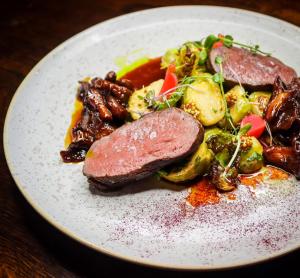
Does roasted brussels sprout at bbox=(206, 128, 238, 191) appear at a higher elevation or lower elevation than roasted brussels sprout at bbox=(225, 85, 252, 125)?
lower

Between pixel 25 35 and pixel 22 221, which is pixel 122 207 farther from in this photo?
pixel 25 35

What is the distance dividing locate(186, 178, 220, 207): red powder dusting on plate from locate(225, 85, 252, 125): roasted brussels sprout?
521mm

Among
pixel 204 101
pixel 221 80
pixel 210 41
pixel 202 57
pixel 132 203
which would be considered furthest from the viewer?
pixel 210 41

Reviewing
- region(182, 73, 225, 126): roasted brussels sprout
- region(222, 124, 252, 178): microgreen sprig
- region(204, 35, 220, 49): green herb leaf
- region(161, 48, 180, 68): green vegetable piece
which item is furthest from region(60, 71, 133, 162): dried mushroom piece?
region(222, 124, 252, 178): microgreen sprig

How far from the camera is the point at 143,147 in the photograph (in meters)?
2.77

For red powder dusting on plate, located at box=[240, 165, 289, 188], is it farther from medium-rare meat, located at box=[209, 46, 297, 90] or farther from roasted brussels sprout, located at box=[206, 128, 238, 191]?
medium-rare meat, located at box=[209, 46, 297, 90]

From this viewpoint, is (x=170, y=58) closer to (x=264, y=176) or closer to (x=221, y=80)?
(x=221, y=80)

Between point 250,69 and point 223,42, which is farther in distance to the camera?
point 223,42

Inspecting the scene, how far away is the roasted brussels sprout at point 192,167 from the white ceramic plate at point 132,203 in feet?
0.29

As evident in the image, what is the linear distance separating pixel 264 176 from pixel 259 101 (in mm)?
580

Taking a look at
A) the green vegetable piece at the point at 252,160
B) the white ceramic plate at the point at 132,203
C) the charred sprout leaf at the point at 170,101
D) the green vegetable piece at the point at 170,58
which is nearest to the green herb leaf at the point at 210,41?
the green vegetable piece at the point at 170,58

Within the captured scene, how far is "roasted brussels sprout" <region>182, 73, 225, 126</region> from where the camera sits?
2.91 m

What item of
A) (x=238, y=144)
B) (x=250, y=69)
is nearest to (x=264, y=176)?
(x=238, y=144)

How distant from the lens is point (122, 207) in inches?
104
